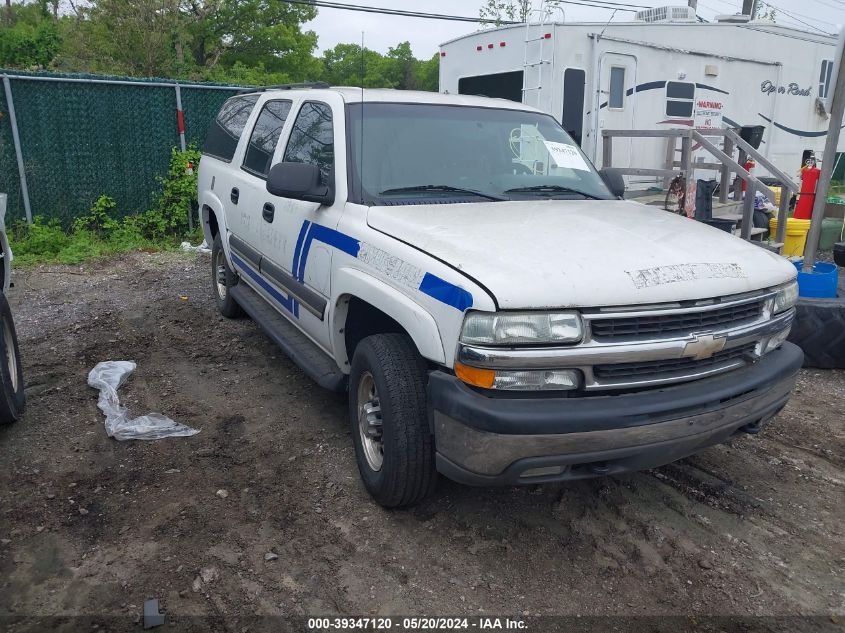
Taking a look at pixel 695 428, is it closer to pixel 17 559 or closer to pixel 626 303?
pixel 626 303

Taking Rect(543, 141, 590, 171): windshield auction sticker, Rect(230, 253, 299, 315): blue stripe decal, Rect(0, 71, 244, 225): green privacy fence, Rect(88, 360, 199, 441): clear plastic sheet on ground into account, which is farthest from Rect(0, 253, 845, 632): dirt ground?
Rect(0, 71, 244, 225): green privacy fence

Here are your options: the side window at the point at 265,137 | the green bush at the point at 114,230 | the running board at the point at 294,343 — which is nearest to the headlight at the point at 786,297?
the running board at the point at 294,343

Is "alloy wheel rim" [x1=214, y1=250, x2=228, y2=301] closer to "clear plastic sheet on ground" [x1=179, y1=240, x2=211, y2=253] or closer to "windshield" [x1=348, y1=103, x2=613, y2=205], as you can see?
"windshield" [x1=348, y1=103, x2=613, y2=205]

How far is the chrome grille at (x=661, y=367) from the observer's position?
8.89 feet

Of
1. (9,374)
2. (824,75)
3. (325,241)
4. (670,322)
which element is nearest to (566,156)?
(325,241)

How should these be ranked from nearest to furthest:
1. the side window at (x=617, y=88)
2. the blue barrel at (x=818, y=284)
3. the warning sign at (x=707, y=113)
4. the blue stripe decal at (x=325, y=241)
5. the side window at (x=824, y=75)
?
the blue stripe decal at (x=325, y=241) → the blue barrel at (x=818, y=284) → the side window at (x=617, y=88) → the warning sign at (x=707, y=113) → the side window at (x=824, y=75)

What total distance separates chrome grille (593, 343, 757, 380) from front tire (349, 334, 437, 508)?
2.61 ft

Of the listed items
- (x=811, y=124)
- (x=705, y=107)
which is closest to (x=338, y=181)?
(x=705, y=107)

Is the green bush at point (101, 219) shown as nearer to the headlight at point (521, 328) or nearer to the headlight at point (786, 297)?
the headlight at point (521, 328)

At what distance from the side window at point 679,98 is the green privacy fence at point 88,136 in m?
6.64

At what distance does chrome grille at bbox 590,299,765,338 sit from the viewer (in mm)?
2674

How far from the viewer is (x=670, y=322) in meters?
2.78

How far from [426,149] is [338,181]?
21.8 inches

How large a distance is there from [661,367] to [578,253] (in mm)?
565
